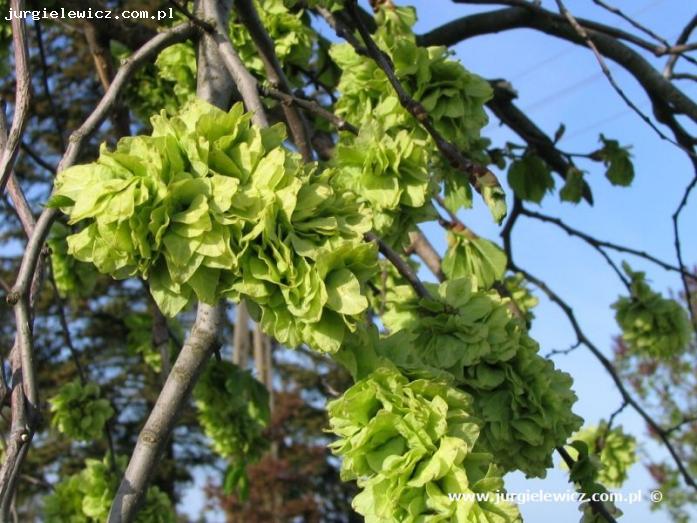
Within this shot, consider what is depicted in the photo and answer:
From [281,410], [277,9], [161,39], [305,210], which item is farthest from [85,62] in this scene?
[305,210]

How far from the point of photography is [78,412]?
345cm

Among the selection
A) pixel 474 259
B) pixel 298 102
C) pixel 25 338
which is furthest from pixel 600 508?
pixel 25 338

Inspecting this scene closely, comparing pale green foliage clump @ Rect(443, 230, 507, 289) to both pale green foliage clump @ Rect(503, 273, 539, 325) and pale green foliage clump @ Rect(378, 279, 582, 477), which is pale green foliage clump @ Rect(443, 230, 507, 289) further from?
pale green foliage clump @ Rect(503, 273, 539, 325)

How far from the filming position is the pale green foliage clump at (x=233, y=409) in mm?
3590

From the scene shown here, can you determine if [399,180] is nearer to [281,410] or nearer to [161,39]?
[161,39]

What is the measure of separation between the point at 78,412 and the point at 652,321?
245 cm

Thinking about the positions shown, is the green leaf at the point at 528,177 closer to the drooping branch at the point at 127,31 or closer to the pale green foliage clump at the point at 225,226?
the drooping branch at the point at 127,31

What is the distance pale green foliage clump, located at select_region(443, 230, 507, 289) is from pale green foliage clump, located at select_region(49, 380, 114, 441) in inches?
65.5

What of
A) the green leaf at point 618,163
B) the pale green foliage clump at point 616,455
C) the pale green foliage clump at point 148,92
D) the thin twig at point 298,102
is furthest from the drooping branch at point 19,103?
the pale green foliage clump at point 616,455

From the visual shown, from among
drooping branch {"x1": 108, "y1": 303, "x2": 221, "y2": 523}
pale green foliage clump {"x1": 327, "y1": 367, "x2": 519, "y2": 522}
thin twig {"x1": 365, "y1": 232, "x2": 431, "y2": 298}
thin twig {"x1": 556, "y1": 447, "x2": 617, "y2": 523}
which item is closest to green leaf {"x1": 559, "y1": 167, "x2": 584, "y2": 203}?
thin twig {"x1": 556, "y1": 447, "x2": 617, "y2": 523}

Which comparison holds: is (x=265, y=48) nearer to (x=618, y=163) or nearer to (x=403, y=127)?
(x=403, y=127)

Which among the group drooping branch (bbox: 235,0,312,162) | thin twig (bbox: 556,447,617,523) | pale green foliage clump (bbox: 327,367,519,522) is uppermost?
drooping branch (bbox: 235,0,312,162)

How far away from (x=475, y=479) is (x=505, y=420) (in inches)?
19.7

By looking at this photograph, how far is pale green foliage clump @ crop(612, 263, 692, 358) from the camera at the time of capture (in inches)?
152
